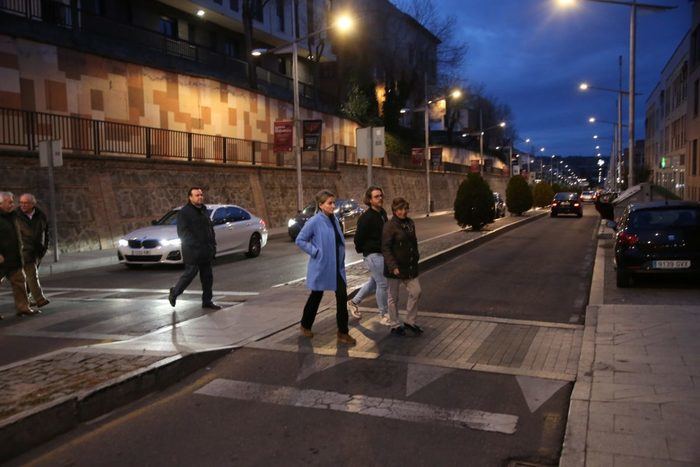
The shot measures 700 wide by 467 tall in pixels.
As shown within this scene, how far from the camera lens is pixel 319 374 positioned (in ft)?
19.5

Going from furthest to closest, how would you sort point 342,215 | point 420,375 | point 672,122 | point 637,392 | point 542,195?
point 542,195 < point 672,122 < point 342,215 < point 420,375 < point 637,392

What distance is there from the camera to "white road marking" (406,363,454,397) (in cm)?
553

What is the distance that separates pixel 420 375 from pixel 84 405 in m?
2.91

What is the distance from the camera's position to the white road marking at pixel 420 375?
5531 millimetres

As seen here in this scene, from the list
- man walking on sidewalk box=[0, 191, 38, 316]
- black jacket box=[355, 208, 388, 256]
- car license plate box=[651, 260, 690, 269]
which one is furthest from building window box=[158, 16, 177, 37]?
→ car license plate box=[651, 260, 690, 269]

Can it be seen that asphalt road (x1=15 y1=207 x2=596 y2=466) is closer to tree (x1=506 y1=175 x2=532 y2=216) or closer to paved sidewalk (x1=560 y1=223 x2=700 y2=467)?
paved sidewalk (x1=560 y1=223 x2=700 y2=467)

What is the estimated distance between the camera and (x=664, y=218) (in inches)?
426

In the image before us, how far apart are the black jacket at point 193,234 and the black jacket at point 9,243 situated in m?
2.25

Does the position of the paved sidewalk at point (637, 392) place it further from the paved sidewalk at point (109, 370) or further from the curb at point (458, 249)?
the curb at point (458, 249)

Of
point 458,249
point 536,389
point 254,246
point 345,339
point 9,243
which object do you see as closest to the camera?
point 536,389

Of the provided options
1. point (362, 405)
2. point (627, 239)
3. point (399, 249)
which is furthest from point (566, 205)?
point (362, 405)

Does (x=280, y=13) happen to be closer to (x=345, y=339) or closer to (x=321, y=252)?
(x=321, y=252)

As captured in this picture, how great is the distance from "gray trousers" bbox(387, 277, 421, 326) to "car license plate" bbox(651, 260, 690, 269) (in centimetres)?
510

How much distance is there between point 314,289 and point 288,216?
23.6 meters
